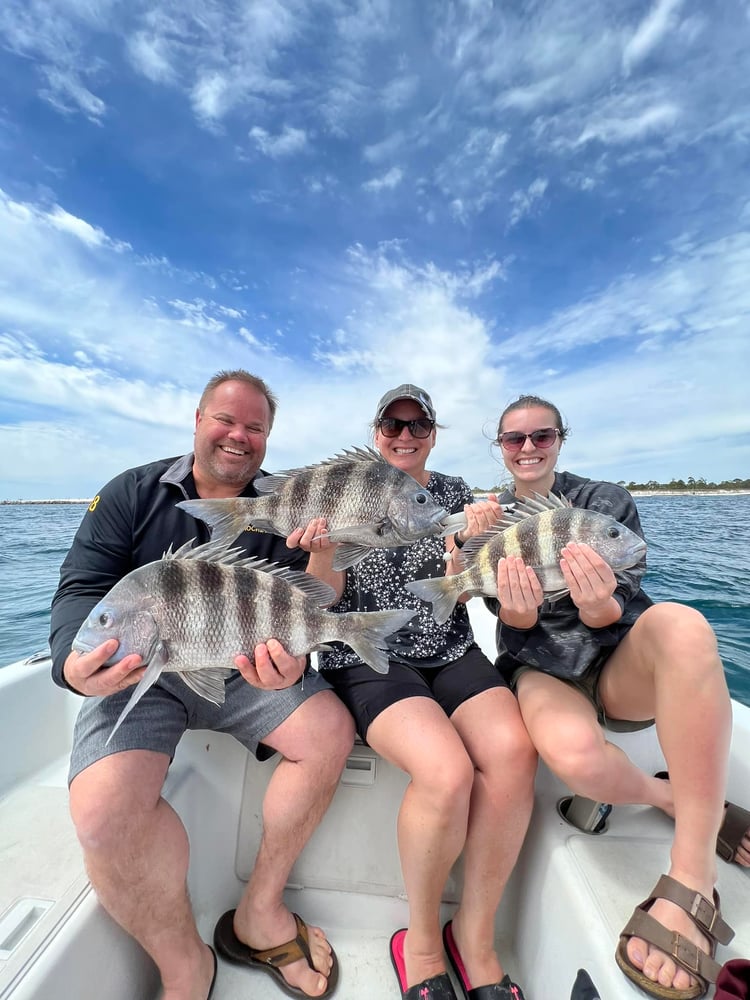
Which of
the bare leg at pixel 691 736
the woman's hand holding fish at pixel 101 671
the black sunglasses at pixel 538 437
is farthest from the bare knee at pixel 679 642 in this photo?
the woman's hand holding fish at pixel 101 671

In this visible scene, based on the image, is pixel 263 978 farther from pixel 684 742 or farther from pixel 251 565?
pixel 684 742

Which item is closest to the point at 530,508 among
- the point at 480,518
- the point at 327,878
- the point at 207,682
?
the point at 480,518

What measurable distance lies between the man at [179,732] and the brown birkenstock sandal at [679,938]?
1111mm

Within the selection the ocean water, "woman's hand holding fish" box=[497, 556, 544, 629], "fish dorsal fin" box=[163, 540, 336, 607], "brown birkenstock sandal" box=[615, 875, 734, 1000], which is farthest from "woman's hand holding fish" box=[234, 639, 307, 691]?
the ocean water

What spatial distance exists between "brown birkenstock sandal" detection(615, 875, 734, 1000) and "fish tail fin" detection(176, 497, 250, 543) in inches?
75.4

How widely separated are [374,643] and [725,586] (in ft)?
33.5

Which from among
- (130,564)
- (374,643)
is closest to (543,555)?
(374,643)

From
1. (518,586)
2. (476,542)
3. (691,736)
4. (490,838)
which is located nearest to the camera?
(691,736)

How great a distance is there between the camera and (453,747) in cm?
185

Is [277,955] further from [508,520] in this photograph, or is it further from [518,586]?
[508,520]

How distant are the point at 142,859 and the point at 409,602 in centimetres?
145

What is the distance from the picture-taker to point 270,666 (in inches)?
70.2

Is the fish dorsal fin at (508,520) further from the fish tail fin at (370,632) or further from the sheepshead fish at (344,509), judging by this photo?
the fish tail fin at (370,632)

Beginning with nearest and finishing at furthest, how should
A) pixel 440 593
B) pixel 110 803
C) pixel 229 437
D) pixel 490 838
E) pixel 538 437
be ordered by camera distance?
pixel 110 803 → pixel 490 838 → pixel 440 593 → pixel 229 437 → pixel 538 437
